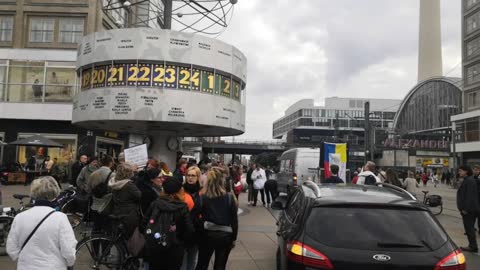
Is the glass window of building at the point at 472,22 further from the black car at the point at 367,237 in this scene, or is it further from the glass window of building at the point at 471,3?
the black car at the point at 367,237

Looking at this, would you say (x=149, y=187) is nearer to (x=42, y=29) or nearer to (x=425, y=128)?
(x=42, y=29)

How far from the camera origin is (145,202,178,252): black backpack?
5.13m

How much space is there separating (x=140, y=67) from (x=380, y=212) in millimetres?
11218

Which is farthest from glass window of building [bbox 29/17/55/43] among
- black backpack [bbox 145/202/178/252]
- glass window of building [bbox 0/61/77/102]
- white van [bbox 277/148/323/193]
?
black backpack [bbox 145/202/178/252]

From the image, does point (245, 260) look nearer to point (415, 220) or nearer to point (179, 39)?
point (415, 220)

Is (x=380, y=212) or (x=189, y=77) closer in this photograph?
(x=380, y=212)

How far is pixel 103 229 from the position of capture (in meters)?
7.53

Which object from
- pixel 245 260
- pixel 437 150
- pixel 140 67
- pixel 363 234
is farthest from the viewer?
pixel 437 150

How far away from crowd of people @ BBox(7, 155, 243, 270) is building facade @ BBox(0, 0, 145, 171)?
2444cm

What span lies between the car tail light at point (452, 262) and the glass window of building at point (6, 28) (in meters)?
33.5

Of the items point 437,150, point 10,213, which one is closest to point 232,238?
point 10,213

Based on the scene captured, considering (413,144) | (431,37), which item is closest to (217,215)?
(413,144)

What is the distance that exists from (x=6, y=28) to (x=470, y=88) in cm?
5498

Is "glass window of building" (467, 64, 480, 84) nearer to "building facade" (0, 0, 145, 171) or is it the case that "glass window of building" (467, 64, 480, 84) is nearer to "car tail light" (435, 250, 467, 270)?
"building facade" (0, 0, 145, 171)
